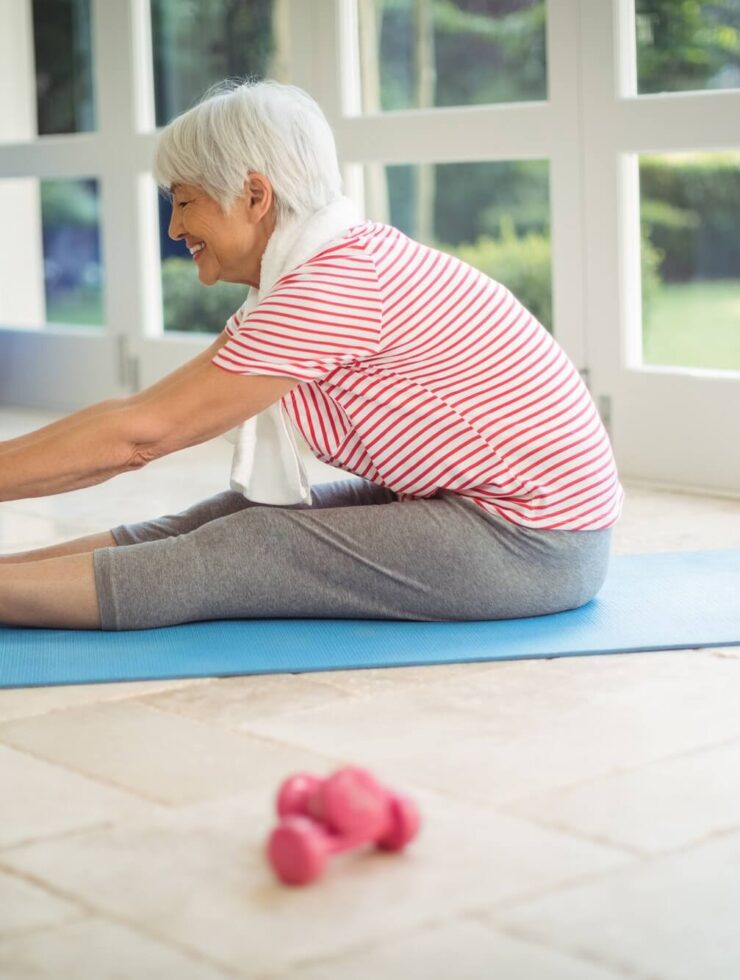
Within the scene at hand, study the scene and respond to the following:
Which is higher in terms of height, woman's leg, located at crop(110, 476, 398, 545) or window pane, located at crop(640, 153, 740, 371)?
window pane, located at crop(640, 153, 740, 371)

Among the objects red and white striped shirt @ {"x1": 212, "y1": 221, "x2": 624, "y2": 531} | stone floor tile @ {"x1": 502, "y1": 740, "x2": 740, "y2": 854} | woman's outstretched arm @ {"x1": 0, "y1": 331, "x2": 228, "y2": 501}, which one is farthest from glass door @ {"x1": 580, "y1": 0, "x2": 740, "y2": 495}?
stone floor tile @ {"x1": 502, "y1": 740, "x2": 740, "y2": 854}

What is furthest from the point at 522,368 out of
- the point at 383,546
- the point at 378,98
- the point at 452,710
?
the point at 378,98

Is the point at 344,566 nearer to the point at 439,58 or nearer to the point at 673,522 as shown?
the point at 673,522

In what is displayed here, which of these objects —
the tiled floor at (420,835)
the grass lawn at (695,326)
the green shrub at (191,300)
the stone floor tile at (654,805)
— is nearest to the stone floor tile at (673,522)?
the grass lawn at (695,326)

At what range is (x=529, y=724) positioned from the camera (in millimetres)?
2023

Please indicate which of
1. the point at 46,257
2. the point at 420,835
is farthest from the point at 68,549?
the point at 46,257

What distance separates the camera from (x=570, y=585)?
2.53 meters

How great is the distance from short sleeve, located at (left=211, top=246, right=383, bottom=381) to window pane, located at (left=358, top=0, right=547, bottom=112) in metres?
2.05

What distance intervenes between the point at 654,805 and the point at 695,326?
90.0 inches

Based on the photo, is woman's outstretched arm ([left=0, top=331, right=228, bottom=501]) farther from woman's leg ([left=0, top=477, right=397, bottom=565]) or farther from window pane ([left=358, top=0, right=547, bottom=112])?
window pane ([left=358, top=0, right=547, bottom=112])

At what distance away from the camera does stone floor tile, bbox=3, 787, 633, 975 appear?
56.1 inches

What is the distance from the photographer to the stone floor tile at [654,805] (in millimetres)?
1638

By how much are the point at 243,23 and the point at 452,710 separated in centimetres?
325

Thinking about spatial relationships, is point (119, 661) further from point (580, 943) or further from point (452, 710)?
point (580, 943)
